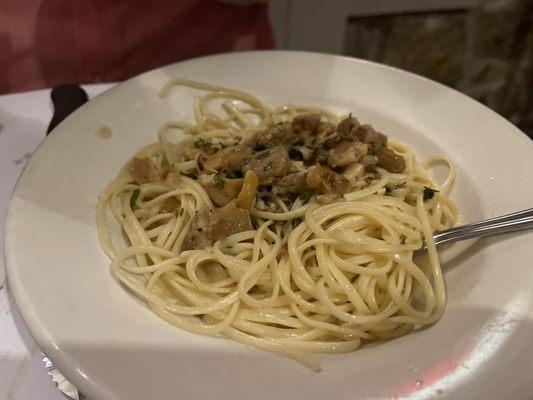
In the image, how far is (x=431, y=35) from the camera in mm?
3744

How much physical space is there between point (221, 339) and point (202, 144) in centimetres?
88

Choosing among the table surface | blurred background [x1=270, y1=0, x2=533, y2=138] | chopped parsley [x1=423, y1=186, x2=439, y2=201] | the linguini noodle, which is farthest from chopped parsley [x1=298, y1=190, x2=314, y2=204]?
blurred background [x1=270, y1=0, x2=533, y2=138]

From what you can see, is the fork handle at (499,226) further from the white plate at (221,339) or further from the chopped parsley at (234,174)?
the chopped parsley at (234,174)

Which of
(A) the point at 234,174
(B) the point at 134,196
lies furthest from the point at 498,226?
(B) the point at 134,196

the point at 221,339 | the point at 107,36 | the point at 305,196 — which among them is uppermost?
the point at 107,36

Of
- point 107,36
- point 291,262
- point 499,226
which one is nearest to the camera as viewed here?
point 499,226

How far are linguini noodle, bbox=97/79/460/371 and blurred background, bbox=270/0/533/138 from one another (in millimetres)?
1904

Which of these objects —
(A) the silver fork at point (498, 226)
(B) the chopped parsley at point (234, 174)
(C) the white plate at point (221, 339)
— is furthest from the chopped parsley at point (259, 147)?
(A) the silver fork at point (498, 226)

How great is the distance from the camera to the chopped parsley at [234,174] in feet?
6.16

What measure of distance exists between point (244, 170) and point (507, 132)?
935 mm

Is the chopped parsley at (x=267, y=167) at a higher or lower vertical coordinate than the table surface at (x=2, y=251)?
higher

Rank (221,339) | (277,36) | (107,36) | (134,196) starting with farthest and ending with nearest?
(277,36)
(107,36)
(134,196)
(221,339)

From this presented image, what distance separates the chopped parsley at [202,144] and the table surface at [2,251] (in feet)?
1.83

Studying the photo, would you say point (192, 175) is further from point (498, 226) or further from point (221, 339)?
point (498, 226)
